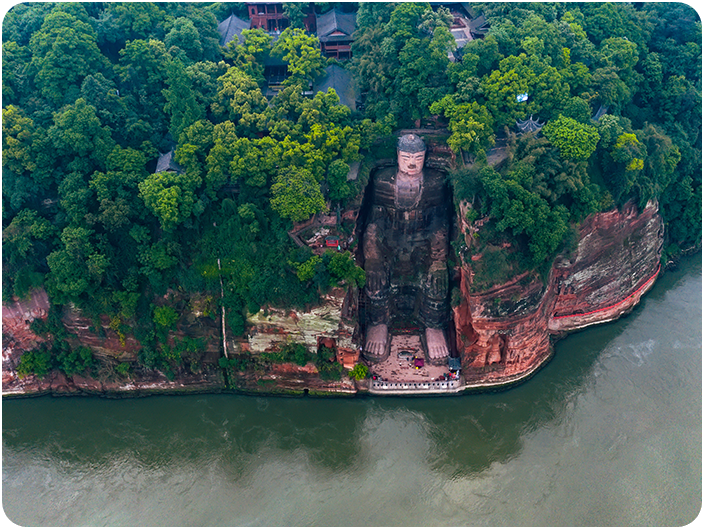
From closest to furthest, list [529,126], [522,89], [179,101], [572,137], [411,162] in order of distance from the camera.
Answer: [572,137], [522,89], [179,101], [411,162], [529,126]

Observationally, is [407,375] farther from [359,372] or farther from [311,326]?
[311,326]

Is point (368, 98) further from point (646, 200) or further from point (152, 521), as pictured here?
point (152, 521)

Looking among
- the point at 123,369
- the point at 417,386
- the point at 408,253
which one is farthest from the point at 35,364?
the point at 408,253

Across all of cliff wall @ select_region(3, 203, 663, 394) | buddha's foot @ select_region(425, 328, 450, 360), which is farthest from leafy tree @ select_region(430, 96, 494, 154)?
buddha's foot @ select_region(425, 328, 450, 360)

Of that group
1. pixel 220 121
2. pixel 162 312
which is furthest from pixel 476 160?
pixel 162 312

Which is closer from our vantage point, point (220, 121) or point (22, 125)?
point (22, 125)

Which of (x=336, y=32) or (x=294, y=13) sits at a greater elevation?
(x=294, y=13)

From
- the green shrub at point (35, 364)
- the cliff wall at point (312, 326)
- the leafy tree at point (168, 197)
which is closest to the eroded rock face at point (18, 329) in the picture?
the green shrub at point (35, 364)
